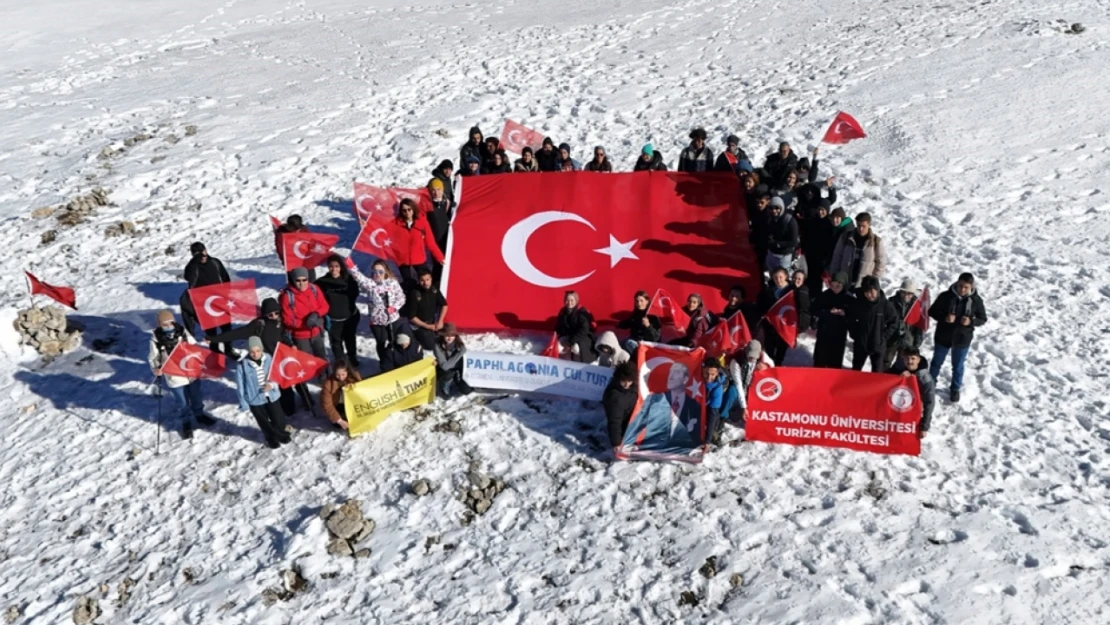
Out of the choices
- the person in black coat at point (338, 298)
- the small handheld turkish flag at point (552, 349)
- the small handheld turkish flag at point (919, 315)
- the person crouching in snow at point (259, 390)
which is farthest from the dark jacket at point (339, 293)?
the small handheld turkish flag at point (919, 315)

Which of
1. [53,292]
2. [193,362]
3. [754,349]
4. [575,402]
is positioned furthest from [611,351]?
[53,292]

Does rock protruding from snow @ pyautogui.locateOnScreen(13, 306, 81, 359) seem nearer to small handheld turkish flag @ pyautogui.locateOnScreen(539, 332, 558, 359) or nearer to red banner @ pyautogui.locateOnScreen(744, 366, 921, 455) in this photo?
small handheld turkish flag @ pyautogui.locateOnScreen(539, 332, 558, 359)

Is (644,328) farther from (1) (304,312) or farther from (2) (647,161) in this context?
(2) (647,161)

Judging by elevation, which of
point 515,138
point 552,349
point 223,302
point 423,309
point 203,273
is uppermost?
point 515,138

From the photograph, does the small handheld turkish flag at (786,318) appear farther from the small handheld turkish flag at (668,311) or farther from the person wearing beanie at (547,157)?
the person wearing beanie at (547,157)

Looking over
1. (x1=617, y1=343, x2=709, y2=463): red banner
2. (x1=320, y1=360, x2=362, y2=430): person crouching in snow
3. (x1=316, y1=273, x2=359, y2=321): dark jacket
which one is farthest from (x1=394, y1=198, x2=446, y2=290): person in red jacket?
(x1=617, y1=343, x2=709, y2=463): red banner

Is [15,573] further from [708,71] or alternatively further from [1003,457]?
[708,71]
